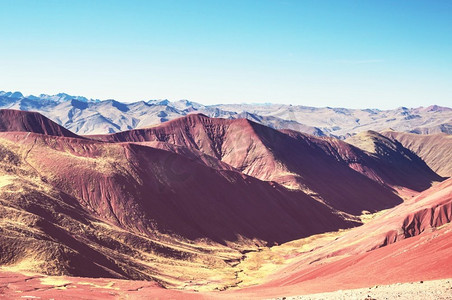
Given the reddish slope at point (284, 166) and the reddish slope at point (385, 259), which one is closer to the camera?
the reddish slope at point (385, 259)

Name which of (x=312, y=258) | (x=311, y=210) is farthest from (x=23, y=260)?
(x=311, y=210)

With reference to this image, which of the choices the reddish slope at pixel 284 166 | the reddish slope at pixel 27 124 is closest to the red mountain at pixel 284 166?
the reddish slope at pixel 284 166

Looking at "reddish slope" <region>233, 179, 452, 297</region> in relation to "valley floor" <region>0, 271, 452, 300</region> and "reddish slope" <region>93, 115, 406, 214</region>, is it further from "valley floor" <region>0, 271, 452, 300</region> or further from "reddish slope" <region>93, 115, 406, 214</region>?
"reddish slope" <region>93, 115, 406, 214</region>

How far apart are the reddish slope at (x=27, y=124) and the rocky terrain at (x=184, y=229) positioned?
57.2 metres

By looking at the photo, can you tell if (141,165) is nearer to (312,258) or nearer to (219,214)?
(219,214)

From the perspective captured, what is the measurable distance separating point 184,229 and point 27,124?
375 feet

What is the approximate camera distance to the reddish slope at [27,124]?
17509 cm

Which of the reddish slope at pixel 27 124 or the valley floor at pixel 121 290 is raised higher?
the reddish slope at pixel 27 124

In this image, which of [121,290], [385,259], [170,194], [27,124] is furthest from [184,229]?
[27,124]

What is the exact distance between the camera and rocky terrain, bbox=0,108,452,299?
49031 millimetres

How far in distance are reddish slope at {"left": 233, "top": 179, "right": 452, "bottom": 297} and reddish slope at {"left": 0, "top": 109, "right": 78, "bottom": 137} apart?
137034 mm

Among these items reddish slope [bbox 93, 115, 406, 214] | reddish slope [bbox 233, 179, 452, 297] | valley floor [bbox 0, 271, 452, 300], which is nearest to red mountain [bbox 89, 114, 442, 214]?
reddish slope [bbox 93, 115, 406, 214]

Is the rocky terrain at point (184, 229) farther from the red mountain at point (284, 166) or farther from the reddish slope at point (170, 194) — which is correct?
the red mountain at point (284, 166)

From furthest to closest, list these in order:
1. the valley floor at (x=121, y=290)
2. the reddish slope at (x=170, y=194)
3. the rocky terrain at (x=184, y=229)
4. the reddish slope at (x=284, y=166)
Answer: the reddish slope at (x=284, y=166), the reddish slope at (x=170, y=194), the rocky terrain at (x=184, y=229), the valley floor at (x=121, y=290)
